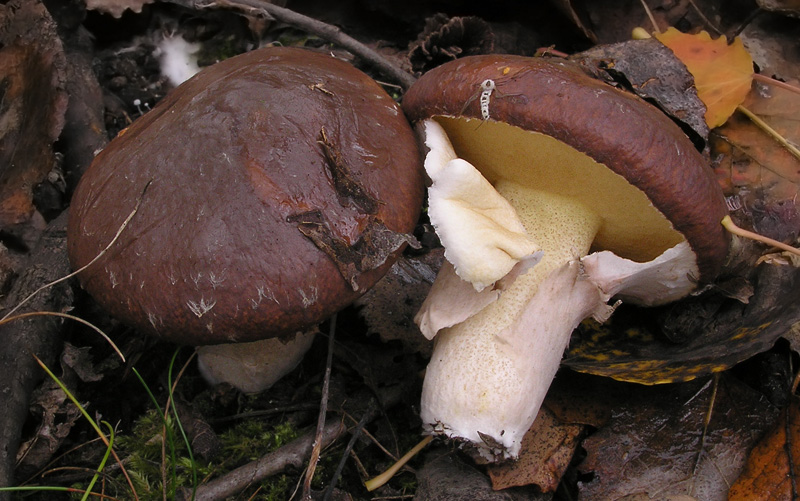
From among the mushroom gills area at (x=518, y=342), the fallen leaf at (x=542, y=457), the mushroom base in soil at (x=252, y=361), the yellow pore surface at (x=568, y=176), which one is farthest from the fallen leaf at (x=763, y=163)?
the mushroom base in soil at (x=252, y=361)

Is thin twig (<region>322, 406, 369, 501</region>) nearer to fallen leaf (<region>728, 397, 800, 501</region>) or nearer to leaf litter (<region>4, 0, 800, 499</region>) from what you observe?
leaf litter (<region>4, 0, 800, 499</region>)

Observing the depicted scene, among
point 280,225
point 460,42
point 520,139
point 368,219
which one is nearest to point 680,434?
point 520,139

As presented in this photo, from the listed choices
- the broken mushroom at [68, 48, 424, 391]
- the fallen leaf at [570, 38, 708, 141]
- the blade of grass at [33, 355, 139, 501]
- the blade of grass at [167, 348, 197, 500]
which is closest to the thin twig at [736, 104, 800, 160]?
the fallen leaf at [570, 38, 708, 141]

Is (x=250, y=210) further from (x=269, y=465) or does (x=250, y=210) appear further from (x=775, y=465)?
(x=775, y=465)

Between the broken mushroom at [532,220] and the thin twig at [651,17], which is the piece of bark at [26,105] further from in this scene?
the thin twig at [651,17]

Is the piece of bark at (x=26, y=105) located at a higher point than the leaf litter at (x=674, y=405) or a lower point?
higher

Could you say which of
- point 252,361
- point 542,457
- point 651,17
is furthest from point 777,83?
point 252,361
